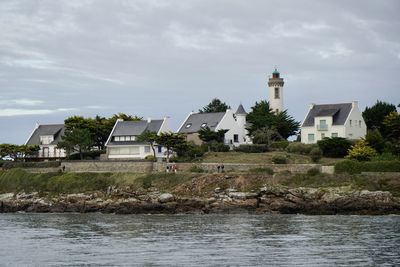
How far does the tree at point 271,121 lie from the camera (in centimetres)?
9838

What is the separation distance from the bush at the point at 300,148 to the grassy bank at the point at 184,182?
14.1 metres

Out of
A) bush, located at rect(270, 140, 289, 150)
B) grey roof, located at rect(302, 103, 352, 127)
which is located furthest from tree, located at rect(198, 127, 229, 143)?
grey roof, located at rect(302, 103, 352, 127)

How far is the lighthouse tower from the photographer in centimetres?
10562

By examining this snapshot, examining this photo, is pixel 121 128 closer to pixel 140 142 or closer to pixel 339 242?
pixel 140 142

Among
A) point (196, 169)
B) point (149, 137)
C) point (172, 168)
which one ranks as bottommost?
point (196, 169)

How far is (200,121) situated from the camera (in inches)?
3971

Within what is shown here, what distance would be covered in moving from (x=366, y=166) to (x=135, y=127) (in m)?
37.3

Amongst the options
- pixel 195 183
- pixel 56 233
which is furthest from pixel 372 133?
pixel 56 233

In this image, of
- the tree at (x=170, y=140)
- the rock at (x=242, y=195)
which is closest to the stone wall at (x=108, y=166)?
the tree at (x=170, y=140)

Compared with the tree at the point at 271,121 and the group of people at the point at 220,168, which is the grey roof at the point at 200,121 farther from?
the group of people at the point at 220,168

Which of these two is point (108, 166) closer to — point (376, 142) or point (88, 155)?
point (88, 155)

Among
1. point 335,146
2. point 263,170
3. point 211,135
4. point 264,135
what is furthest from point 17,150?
point 335,146

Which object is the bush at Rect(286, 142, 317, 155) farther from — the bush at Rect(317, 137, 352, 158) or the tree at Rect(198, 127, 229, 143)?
the tree at Rect(198, 127, 229, 143)

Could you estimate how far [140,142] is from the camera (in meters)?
96.2
